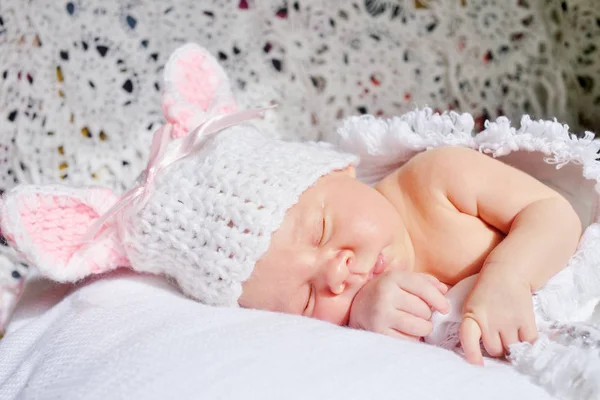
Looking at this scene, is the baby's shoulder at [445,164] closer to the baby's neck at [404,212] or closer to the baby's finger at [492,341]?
the baby's neck at [404,212]

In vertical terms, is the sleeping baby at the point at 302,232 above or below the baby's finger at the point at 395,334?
above

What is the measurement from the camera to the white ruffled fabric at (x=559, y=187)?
0.66 m

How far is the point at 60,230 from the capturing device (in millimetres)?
903

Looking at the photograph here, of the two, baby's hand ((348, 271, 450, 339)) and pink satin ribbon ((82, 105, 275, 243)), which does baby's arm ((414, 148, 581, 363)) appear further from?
pink satin ribbon ((82, 105, 275, 243))

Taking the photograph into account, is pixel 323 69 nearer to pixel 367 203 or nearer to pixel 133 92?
pixel 133 92

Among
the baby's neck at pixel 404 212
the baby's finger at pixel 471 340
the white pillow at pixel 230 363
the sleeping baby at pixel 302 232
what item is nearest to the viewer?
the white pillow at pixel 230 363

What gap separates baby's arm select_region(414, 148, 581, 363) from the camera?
30.0 inches

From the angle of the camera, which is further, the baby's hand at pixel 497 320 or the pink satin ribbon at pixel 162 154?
the pink satin ribbon at pixel 162 154

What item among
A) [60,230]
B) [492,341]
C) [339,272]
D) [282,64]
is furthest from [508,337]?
[282,64]

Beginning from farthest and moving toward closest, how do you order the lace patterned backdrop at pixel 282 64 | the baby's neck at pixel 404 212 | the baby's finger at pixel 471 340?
the lace patterned backdrop at pixel 282 64 → the baby's neck at pixel 404 212 → the baby's finger at pixel 471 340

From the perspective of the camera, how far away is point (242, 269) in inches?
33.9

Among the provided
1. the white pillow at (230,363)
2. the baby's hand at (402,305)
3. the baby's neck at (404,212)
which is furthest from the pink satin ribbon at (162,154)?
the baby's hand at (402,305)

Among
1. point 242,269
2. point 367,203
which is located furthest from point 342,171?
point 242,269

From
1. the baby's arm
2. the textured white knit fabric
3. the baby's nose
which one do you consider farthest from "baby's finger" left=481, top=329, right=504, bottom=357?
the textured white knit fabric
